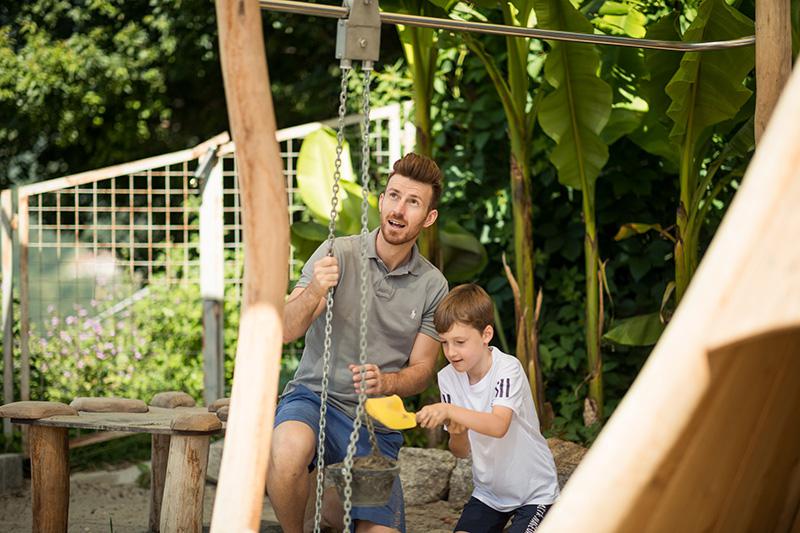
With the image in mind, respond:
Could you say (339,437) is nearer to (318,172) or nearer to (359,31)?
(359,31)

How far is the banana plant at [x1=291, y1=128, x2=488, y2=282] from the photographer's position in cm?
637

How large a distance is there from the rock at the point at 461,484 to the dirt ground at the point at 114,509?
6 cm

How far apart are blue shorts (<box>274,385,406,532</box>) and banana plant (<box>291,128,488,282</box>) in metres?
2.39

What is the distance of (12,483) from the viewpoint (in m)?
6.35

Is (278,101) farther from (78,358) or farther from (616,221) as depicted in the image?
(616,221)

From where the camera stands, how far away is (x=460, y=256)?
6.41 metres

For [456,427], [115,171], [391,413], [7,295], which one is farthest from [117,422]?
[115,171]

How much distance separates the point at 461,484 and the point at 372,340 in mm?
1865

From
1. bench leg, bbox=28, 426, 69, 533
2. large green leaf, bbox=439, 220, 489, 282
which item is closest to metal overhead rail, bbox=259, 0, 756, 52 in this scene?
bench leg, bbox=28, 426, 69, 533

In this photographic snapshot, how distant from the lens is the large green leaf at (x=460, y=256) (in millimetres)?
6371

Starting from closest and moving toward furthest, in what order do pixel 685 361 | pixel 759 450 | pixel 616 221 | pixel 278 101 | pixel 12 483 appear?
pixel 685 361, pixel 759 450, pixel 12 483, pixel 616 221, pixel 278 101

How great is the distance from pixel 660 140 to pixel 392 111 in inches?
86.4

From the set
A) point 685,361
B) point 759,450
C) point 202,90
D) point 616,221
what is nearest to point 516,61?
point 616,221

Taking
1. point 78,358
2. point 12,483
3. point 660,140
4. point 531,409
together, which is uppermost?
point 660,140
